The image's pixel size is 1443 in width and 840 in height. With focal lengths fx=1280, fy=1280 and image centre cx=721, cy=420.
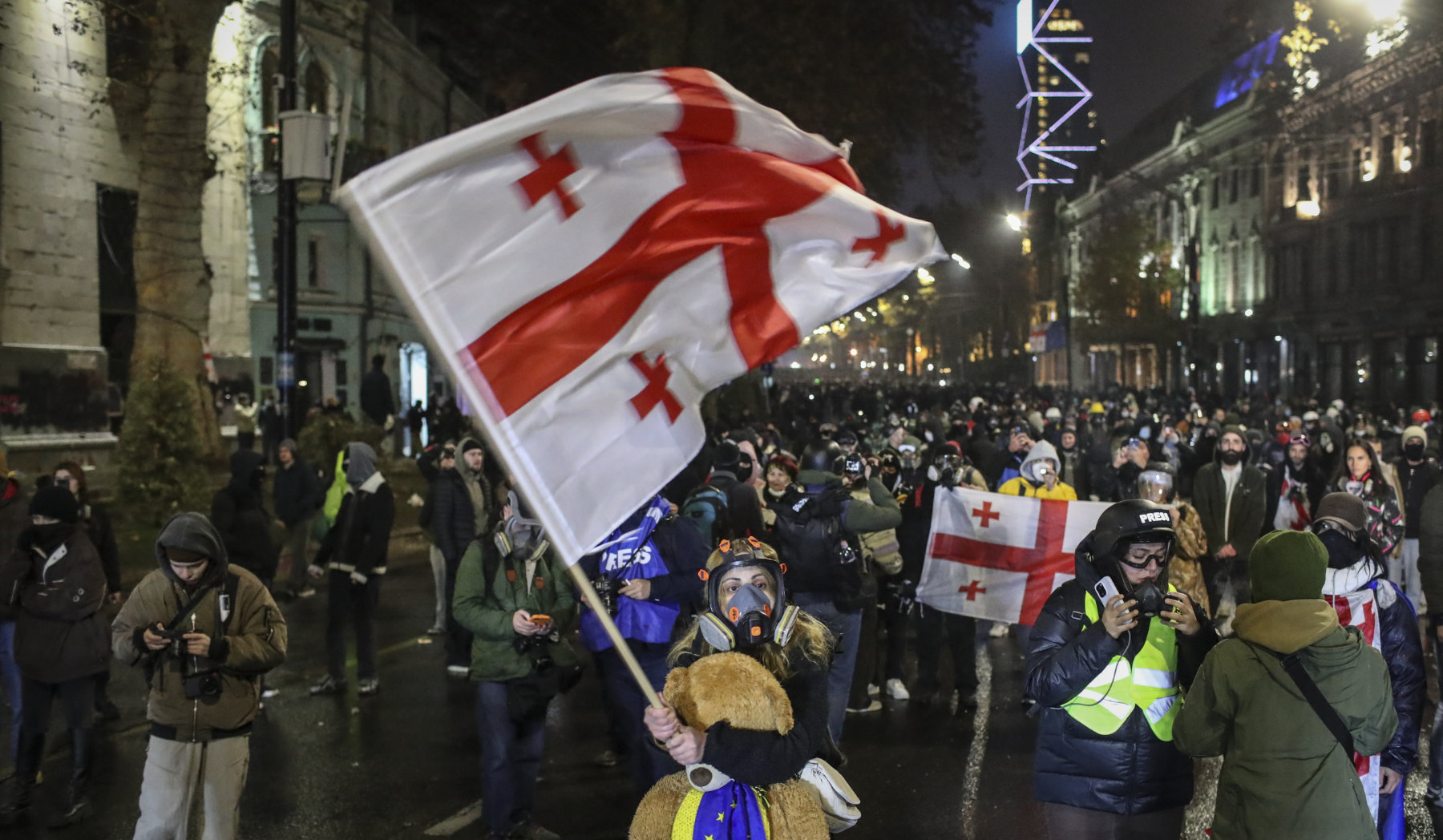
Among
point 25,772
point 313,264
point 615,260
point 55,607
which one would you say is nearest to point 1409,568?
point 615,260

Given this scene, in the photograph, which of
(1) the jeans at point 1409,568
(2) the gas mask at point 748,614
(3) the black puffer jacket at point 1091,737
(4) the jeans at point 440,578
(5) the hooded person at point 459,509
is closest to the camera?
(2) the gas mask at point 748,614

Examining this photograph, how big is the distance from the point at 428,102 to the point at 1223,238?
42588 mm

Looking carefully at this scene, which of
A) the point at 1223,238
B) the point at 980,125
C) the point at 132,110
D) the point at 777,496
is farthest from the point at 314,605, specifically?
the point at 1223,238

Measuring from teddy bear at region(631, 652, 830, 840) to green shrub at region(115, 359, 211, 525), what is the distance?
13.1 meters

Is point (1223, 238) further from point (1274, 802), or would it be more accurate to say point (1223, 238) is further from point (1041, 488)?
point (1274, 802)

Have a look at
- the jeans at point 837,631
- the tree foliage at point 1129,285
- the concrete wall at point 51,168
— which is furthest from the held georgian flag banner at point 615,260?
the tree foliage at point 1129,285

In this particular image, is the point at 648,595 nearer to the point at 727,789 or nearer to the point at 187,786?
the point at 187,786

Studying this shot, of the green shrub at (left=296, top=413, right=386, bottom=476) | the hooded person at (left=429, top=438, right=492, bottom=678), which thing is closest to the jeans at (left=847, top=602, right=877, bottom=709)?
the hooded person at (left=429, top=438, right=492, bottom=678)

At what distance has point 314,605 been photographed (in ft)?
41.6

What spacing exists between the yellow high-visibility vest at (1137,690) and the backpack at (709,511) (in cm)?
352

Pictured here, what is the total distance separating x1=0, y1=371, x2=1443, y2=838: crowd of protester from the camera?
148 inches

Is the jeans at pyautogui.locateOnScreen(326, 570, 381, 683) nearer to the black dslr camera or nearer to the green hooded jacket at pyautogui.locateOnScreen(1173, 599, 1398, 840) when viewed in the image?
the black dslr camera

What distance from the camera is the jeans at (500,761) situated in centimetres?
604

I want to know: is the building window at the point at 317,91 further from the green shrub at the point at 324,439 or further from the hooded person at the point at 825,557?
the hooded person at the point at 825,557
